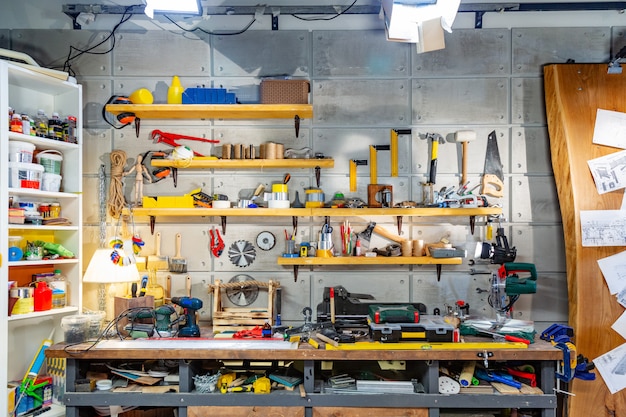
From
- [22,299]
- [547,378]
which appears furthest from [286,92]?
[547,378]

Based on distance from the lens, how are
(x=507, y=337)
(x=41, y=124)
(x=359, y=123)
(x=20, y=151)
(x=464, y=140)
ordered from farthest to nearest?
(x=359, y=123)
(x=464, y=140)
(x=41, y=124)
(x=20, y=151)
(x=507, y=337)

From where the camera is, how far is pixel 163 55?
3.11 meters

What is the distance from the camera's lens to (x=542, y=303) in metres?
3.03

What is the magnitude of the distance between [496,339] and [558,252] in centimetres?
97

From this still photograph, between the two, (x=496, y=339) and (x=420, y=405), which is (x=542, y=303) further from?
(x=420, y=405)

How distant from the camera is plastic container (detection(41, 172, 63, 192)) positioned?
2746 mm

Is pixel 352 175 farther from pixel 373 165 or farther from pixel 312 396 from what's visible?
pixel 312 396

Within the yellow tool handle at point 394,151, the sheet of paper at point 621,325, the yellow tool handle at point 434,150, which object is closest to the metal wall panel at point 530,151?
the yellow tool handle at point 434,150

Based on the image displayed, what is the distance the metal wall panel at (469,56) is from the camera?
3.08 metres

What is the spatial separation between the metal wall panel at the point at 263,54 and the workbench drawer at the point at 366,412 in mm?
2212

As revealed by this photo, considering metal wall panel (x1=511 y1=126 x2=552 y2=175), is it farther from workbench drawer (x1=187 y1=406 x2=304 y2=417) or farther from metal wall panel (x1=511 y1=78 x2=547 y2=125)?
workbench drawer (x1=187 y1=406 x2=304 y2=417)

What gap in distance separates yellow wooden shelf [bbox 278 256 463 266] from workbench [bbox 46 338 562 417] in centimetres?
61

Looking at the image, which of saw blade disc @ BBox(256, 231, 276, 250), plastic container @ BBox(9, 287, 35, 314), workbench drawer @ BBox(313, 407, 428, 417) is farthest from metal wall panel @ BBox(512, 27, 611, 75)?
plastic container @ BBox(9, 287, 35, 314)

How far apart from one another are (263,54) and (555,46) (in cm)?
211
